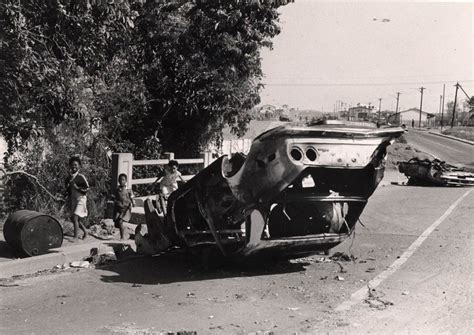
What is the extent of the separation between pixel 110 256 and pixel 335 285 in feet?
11.2

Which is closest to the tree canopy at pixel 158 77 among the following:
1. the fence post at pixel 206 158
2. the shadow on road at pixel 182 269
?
the fence post at pixel 206 158

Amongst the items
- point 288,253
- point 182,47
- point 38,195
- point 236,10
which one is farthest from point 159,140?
point 288,253

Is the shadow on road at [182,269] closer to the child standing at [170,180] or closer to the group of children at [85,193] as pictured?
the group of children at [85,193]

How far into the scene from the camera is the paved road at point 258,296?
15.8 ft

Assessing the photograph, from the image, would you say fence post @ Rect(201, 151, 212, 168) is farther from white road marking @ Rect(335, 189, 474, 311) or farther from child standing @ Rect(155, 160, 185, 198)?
white road marking @ Rect(335, 189, 474, 311)

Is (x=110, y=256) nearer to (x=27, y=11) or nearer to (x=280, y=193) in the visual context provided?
(x=280, y=193)

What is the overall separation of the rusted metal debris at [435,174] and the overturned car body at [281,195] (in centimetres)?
1508

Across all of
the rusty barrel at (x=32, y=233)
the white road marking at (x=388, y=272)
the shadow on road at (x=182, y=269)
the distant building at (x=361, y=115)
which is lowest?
the shadow on road at (x=182, y=269)

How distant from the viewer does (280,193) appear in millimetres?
6074

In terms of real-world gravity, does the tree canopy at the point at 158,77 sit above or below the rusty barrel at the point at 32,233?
above

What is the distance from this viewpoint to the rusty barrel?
709 cm

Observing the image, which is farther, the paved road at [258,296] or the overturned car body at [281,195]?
the overturned car body at [281,195]

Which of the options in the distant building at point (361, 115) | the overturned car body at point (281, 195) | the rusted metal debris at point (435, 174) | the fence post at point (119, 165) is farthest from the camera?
the rusted metal debris at point (435, 174)

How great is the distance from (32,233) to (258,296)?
3373mm
